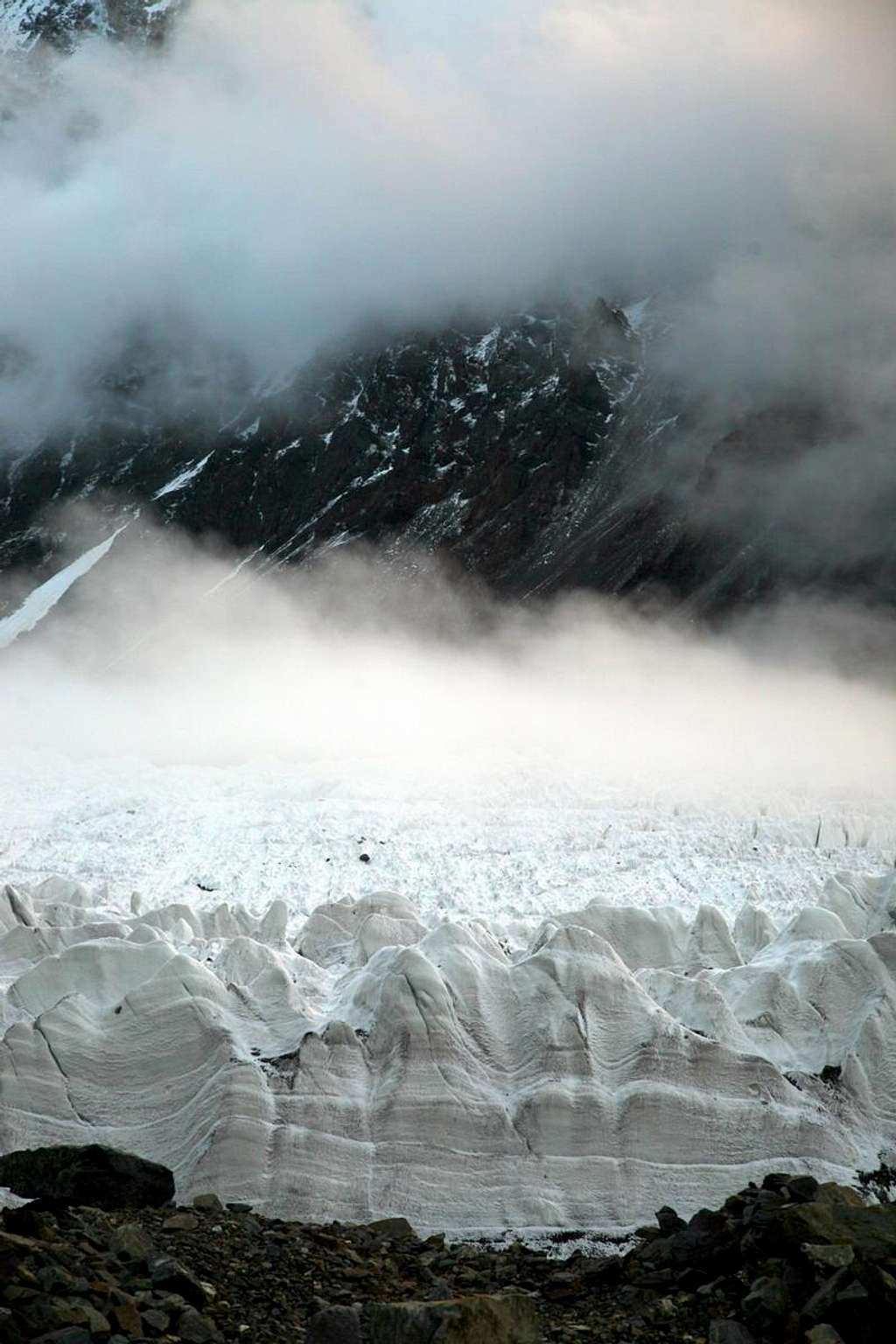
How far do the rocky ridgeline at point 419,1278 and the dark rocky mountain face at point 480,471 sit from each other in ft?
308

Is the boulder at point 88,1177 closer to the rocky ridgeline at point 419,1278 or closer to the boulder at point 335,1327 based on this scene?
the rocky ridgeline at point 419,1278

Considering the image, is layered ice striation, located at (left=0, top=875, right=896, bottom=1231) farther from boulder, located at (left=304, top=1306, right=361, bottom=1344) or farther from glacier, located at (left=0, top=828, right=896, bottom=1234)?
boulder, located at (left=304, top=1306, right=361, bottom=1344)

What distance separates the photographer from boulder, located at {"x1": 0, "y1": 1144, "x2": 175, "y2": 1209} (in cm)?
1414

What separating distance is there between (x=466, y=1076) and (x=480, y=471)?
13657 centimetres

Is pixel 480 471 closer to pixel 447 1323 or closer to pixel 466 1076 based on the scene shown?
pixel 466 1076

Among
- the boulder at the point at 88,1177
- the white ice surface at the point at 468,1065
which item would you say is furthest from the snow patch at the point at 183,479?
the boulder at the point at 88,1177

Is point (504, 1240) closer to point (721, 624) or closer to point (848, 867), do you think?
point (848, 867)

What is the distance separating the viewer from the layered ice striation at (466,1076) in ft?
49.1

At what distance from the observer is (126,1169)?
14.5 m

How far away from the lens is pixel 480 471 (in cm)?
14950

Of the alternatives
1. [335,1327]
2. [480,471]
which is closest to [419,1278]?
[335,1327]

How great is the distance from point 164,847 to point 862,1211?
40.6m

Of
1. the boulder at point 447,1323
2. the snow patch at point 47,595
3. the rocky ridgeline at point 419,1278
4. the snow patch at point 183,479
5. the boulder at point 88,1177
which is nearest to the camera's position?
the boulder at point 447,1323

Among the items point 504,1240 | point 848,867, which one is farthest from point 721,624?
point 504,1240
